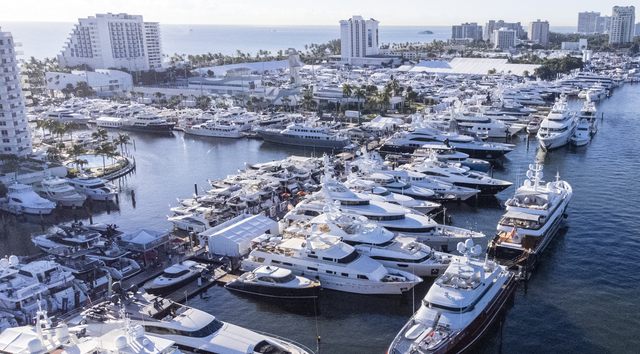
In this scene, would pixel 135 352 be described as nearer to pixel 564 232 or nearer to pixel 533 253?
pixel 533 253

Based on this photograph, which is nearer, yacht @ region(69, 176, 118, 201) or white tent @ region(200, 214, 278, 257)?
white tent @ region(200, 214, 278, 257)

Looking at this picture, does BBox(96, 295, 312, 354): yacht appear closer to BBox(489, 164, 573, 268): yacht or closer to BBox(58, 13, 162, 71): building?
BBox(489, 164, 573, 268): yacht

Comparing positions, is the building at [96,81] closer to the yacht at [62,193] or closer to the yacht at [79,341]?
the yacht at [62,193]

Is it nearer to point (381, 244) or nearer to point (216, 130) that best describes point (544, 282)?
point (381, 244)

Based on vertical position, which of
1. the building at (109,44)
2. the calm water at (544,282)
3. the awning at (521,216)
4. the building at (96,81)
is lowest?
the calm water at (544,282)

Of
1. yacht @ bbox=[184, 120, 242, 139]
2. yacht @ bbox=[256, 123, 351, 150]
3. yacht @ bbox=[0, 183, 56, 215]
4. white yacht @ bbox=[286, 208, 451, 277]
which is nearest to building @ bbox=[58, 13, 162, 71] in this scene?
yacht @ bbox=[184, 120, 242, 139]

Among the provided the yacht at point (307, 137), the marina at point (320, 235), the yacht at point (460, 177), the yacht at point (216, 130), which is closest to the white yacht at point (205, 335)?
the marina at point (320, 235)
